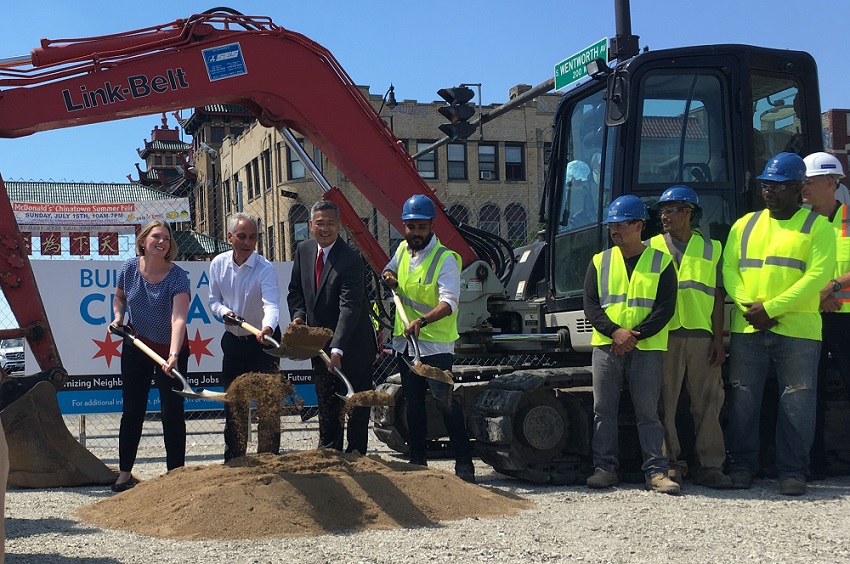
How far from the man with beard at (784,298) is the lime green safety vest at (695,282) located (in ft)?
0.45

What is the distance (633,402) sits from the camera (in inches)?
301

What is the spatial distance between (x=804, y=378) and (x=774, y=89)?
2.40m

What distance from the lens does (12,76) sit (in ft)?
27.1

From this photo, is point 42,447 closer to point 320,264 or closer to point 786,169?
point 320,264

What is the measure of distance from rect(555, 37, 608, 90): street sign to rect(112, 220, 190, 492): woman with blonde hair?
553cm

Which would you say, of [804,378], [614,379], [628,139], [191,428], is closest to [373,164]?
[628,139]

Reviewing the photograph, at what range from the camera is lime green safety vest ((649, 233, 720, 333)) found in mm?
7691

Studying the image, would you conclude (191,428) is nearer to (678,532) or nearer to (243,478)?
(243,478)

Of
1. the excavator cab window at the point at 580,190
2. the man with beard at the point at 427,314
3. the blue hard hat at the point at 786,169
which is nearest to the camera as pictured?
the blue hard hat at the point at 786,169

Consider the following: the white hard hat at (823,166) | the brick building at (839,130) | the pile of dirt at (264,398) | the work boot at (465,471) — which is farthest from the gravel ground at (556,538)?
the brick building at (839,130)

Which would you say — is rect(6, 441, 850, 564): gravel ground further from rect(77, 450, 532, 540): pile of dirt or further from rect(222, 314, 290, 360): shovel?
rect(222, 314, 290, 360): shovel

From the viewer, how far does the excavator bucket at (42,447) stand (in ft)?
25.8

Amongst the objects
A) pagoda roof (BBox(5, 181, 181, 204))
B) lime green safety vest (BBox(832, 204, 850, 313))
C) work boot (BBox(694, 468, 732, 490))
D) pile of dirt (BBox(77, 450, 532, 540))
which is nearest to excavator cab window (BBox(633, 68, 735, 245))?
lime green safety vest (BBox(832, 204, 850, 313))

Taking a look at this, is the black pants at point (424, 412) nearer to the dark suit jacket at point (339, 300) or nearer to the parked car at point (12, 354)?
the dark suit jacket at point (339, 300)
